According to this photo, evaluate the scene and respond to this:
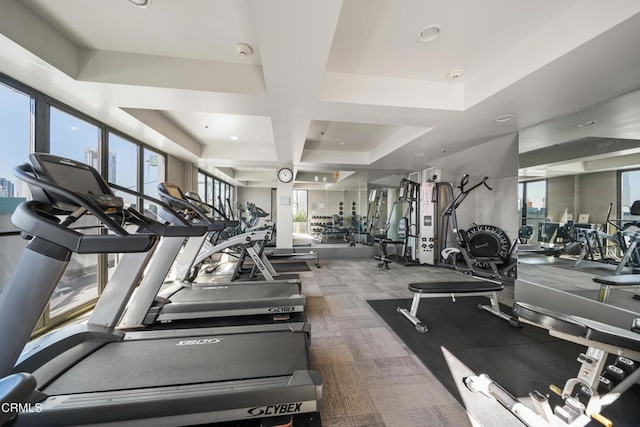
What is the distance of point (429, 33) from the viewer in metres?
2.01

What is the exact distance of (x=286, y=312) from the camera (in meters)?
2.75

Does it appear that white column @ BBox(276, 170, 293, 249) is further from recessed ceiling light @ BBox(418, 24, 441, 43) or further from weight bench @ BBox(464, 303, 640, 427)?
weight bench @ BBox(464, 303, 640, 427)

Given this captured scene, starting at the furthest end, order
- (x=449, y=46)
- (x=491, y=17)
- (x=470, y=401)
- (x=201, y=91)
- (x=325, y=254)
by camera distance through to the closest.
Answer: (x=325, y=254) < (x=201, y=91) < (x=449, y=46) < (x=491, y=17) < (x=470, y=401)

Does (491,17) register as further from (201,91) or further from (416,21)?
(201,91)

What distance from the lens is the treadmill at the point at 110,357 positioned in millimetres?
1114

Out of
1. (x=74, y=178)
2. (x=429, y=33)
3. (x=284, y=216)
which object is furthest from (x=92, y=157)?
(x=429, y=33)

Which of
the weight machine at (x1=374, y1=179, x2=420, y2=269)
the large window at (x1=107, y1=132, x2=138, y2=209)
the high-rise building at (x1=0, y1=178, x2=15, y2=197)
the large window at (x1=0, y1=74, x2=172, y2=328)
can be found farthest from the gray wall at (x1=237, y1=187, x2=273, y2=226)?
the high-rise building at (x1=0, y1=178, x2=15, y2=197)

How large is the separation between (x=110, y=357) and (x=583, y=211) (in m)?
5.44

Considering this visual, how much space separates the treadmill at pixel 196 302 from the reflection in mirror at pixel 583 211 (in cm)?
335

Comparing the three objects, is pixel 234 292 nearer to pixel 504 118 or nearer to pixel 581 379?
pixel 581 379

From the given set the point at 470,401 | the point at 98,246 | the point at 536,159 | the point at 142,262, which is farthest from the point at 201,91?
→ the point at 536,159

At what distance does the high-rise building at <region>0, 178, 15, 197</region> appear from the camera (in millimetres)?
2189

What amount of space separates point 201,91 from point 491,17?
273 cm

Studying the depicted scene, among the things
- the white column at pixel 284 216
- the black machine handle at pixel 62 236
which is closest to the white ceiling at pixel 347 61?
the black machine handle at pixel 62 236
